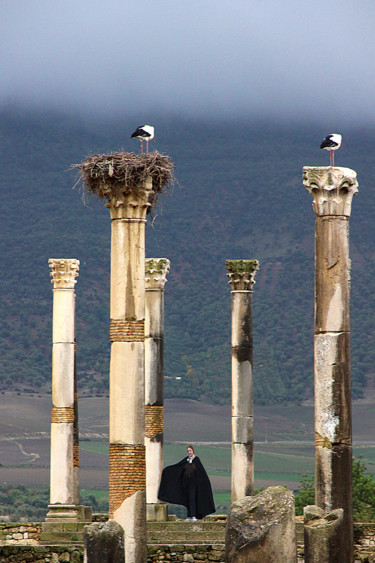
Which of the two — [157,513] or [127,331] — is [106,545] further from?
[157,513]

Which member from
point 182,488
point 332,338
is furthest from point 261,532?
point 182,488

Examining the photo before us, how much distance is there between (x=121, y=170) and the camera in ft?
84.3

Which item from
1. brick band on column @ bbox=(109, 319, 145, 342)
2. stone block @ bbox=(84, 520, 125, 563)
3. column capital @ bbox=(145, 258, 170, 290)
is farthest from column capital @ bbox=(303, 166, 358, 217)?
column capital @ bbox=(145, 258, 170, 290)

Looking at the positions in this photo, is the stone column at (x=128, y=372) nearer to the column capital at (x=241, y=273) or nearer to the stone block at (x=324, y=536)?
the stone block at (x=324, y=536)

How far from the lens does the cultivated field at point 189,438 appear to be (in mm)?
115312

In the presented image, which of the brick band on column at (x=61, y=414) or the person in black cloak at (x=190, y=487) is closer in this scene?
the person in black cloak at (x=190, y=487)

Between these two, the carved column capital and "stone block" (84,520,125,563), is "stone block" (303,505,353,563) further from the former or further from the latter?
the carved column capital

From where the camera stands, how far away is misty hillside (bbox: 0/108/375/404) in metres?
134

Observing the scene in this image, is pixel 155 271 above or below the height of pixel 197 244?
below

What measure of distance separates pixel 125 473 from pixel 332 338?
441cm

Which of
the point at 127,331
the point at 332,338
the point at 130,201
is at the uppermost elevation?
the point at 130,201

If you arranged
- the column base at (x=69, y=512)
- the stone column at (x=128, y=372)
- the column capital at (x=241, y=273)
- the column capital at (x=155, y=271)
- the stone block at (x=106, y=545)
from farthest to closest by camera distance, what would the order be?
the column capital at (x=155, y=271), the column capital at (x=241, y=273), the column base at (x=69, y=512), the stone column at (x=128, y=372), the stone block at (x=106, y=545)

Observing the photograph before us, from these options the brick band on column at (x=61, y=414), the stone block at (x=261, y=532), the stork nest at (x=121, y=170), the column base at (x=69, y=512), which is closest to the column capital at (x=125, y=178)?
the stork nest at (x=121, y=170)

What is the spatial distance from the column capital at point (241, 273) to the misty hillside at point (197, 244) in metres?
95.9
